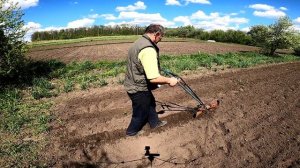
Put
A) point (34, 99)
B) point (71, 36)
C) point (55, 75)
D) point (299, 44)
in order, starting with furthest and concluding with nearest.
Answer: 1. point (71, 36)
2. point (299, 44)
3. point (55, 75)
4. point (34, 99)

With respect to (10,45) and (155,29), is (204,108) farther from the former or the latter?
(10,45)

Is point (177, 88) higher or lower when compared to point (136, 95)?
lower

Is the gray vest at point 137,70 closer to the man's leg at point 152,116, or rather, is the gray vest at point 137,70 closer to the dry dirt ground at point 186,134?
the man's leg at point 152,116

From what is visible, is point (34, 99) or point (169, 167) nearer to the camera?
point (169, 167)

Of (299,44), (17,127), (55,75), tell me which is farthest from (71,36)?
(17,127)

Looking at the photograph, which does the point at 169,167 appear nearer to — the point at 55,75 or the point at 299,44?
the point at 55,75

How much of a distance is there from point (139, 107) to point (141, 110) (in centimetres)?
8

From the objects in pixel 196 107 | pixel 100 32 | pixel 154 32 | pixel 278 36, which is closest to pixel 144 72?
pixel 154 32

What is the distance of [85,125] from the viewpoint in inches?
298

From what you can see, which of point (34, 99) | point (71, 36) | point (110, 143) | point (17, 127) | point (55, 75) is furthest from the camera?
point (71, 36)

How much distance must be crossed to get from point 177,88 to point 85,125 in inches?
163

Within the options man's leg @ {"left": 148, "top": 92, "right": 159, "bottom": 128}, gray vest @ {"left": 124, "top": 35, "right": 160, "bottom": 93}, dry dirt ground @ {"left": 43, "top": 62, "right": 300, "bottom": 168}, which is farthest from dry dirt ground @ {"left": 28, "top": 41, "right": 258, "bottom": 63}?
gray vest @ {"left": 124, "top": 35, "right": 160, "bottom": 93}

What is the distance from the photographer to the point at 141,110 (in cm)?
600

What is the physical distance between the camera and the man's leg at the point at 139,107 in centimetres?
582
